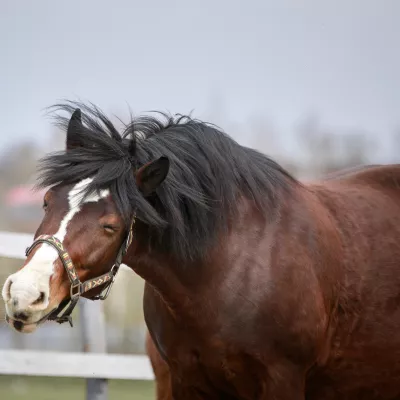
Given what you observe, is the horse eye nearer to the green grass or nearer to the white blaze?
the white blaze

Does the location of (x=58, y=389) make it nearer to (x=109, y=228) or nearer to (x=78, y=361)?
(x=78, y=361)

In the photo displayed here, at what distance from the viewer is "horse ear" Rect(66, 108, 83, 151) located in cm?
335

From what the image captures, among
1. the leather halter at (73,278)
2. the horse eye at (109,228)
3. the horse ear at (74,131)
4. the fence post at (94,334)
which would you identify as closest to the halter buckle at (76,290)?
the leather halter at (73,278)

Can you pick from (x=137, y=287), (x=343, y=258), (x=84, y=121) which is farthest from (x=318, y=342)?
(x=137, y=287)

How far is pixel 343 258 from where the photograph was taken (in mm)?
3762

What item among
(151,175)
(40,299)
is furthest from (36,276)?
(151,175)

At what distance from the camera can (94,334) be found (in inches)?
207

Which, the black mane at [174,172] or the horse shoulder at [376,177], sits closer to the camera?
the black mane at [174,172]

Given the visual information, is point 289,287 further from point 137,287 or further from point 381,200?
point 137,287

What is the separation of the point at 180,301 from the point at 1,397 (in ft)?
8.74

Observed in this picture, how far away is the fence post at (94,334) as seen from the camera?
205 inches

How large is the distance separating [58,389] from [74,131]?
3065 millimetres

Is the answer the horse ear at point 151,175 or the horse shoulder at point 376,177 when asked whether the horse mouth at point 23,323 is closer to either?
the horse ear at point 151,175

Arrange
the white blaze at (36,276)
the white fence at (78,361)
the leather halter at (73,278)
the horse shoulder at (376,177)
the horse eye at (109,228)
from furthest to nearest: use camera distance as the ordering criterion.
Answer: the white fence at (78,361) < the horse shoulder at (376,177) < the horse eye at (109,228) < the leather halter at (73,278) < the white blaze at (36,276)
